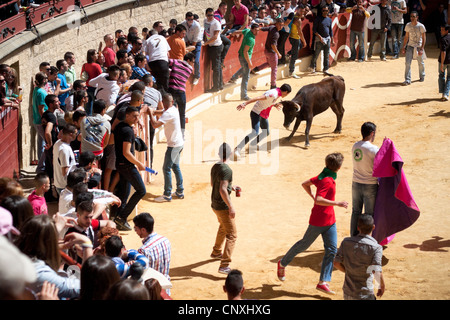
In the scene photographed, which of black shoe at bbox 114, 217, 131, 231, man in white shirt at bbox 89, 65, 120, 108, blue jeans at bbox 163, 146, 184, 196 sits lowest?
black shoe at bbox 114, 217, 131, 231

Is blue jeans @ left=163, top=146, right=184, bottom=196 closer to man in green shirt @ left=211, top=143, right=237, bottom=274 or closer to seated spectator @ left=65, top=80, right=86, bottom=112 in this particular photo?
seated spectator @ left=65, top=80, right=86, bottom=112

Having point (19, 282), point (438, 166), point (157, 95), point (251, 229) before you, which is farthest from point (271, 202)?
point (19, 282)

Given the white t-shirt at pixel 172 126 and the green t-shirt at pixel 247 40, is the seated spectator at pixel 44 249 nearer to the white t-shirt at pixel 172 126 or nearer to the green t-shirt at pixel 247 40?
the white t-shirt at pixel 172 126

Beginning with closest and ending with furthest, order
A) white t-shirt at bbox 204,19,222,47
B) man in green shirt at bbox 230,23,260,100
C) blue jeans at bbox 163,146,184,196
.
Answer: blue jeans at bbox 163,146,184,196
white t-shirt at bbox 204,19,222,47
man in green shirt at bbox 230,23,260,100

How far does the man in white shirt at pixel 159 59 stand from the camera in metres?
13.9

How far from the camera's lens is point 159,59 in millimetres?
13938

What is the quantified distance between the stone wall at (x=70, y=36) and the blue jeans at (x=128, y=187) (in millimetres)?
3106

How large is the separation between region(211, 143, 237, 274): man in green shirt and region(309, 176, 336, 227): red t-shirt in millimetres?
1089

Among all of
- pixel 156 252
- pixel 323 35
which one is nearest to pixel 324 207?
pixel 156 252

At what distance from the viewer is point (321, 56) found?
2153 centimetres

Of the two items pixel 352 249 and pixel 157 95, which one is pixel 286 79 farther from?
pixel 352 249

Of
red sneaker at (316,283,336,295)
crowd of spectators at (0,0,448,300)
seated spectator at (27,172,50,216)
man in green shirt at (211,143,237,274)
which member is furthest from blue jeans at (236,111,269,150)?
seated spectator at (27,172,50,216)

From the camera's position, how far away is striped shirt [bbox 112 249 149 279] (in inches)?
243
